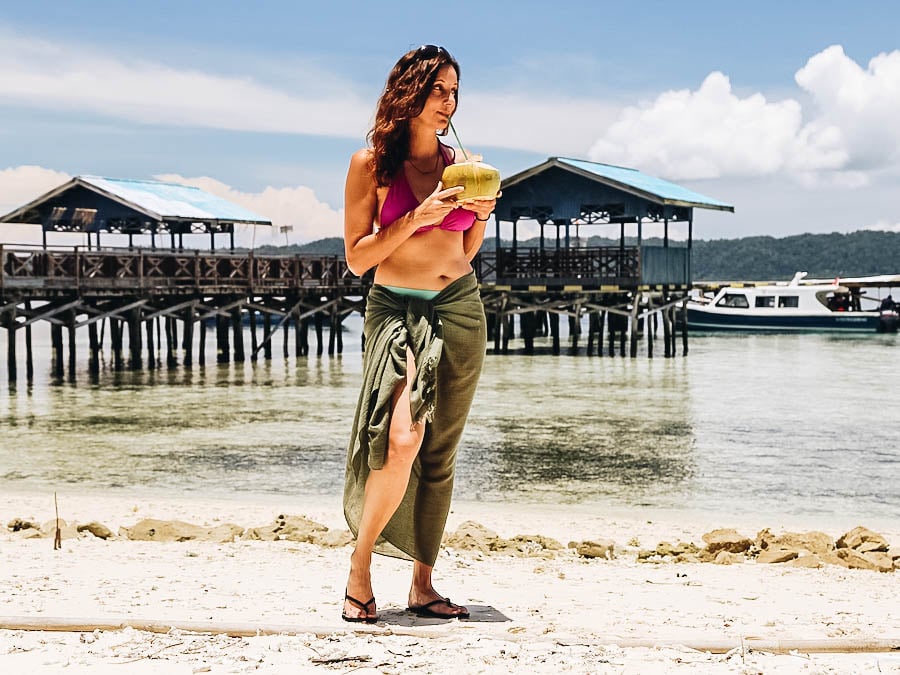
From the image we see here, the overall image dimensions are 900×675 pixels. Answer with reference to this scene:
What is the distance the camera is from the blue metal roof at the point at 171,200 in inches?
1271

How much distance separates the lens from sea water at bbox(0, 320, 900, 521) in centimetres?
1273

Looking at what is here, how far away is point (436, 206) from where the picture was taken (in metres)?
4.15

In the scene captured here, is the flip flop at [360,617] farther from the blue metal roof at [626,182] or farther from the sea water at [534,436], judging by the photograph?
the blue metal roof at [626,182]

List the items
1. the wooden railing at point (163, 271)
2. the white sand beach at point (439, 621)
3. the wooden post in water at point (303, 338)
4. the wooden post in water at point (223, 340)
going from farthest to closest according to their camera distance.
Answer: the wooden post in water at point (303, 338), the wooden post in water at point (223, 340), the wooden railing at point (163, 271), the white sand beach at point (439, 621)

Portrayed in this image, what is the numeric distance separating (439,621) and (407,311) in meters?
1.26

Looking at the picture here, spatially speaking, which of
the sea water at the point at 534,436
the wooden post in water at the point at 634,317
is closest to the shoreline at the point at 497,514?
the sea water at the point at 534,436

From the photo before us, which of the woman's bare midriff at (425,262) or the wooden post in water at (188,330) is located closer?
the woman's bare midriff at (425,262)

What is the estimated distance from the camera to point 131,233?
34.6m

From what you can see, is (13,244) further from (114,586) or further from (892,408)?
(114,586)

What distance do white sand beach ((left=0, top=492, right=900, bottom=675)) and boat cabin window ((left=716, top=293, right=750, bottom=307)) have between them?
167 feet

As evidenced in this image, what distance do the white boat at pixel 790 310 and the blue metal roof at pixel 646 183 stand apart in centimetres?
1938

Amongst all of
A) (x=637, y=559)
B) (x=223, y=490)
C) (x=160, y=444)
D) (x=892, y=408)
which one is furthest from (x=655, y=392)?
(x=637, y=559)

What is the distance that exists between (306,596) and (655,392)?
20.4m

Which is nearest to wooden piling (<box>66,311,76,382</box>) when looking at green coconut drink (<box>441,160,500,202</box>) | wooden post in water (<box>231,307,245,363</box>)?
wooden post in water (<box>231,307,245,363</box>)
